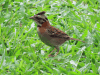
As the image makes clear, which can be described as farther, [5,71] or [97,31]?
[97,31]

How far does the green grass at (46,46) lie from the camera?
3.12 m

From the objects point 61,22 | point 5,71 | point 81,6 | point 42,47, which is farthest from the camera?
point 81,6

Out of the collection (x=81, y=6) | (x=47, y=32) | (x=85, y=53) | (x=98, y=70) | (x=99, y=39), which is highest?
(x=81, y=6)

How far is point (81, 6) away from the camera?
5.34 meters

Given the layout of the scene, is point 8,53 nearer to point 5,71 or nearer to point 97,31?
point 5,71

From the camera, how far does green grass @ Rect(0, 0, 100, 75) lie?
3117 millimetres

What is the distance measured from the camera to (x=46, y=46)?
3.79 meters

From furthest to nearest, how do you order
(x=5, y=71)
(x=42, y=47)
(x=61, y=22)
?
(x=61, y=22) < (x=42, y=47) < (x=5, y=71)

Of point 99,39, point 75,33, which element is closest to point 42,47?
point 75,33

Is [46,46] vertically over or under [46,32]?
under

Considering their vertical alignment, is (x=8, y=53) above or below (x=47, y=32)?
below

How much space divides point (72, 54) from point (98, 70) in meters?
0.69

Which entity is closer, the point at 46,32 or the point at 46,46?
the point at 46,32

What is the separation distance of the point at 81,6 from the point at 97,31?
1.47 metres
